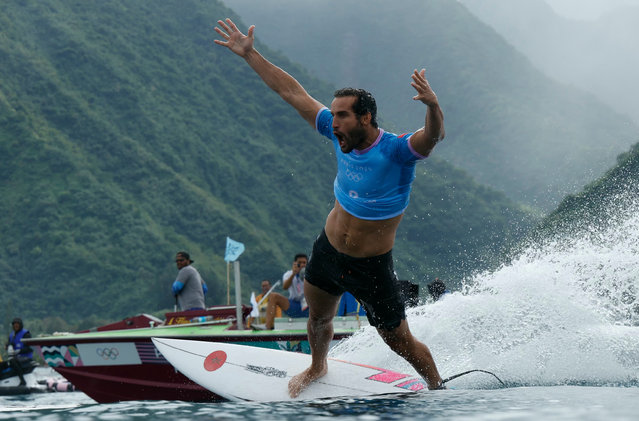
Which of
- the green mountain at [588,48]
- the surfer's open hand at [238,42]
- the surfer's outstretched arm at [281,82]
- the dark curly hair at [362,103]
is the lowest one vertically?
the dark curly hair at [362,103]

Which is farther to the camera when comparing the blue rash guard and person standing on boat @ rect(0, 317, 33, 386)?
person standing on boat @ rect(0, 317, 33, 386)

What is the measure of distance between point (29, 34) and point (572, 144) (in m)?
75.2

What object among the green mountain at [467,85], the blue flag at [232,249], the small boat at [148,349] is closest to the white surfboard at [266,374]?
the small boat at [148,349]

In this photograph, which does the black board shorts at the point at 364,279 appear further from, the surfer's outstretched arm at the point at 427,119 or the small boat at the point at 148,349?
the small boat at the point at 148,349

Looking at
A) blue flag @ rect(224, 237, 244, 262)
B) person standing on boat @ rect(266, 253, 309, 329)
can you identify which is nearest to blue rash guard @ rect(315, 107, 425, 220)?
person standing on boat @ rect(266, 253, 309, 329)

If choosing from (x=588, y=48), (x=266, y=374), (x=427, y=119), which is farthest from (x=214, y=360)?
(x=588, y=48)

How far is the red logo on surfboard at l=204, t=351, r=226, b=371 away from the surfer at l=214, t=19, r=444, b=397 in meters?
0.92

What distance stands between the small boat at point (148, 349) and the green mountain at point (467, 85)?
82.2 m

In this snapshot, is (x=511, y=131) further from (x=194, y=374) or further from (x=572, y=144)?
(x=194, y=374)

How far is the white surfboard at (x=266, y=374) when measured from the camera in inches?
191

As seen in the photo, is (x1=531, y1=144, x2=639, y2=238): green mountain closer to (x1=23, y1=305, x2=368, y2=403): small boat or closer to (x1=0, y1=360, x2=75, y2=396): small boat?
(x1=0, y1=360, x2=75, y2=396): small boat

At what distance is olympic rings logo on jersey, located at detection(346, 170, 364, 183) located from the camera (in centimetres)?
426

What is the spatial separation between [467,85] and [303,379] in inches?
5228

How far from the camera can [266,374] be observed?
524 centimetres
